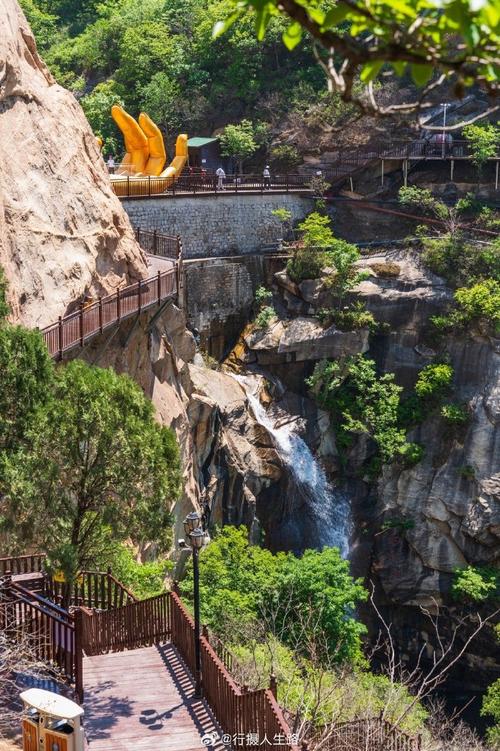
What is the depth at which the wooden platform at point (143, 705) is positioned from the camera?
1138 centimetres

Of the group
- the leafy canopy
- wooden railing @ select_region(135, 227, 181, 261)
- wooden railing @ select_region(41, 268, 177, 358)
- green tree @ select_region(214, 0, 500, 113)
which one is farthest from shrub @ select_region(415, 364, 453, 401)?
green tree @ select_region(214, 0, 500, 113)

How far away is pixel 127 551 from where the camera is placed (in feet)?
63.2

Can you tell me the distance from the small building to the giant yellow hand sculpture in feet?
20.4

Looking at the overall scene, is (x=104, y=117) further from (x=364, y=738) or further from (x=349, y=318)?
(x=364, y=738)

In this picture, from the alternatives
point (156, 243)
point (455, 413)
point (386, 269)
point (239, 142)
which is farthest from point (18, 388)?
point (239, 142)

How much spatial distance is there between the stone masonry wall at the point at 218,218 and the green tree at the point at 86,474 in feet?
68.9

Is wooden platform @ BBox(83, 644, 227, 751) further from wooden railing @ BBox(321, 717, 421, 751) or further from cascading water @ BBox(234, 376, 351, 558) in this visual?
cascading water @ BBox(234, 376, 351, 558)

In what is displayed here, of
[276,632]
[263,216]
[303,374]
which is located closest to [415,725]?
[276,632]

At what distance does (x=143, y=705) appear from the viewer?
1230 cm

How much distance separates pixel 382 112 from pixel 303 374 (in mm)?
30637

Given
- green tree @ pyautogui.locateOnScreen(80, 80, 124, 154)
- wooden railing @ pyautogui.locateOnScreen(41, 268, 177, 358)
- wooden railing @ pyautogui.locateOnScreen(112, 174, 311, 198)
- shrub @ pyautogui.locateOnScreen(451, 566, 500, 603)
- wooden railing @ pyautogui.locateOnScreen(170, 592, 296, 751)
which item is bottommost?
shrub @ pyautogui.locateOnScreen(451, 566, 500, 603)

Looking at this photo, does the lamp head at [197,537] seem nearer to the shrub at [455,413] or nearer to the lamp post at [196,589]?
the lamp post at [196,589]

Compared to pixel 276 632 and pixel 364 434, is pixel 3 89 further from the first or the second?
pixel 364 434

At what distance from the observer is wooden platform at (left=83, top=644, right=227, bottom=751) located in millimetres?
11375
